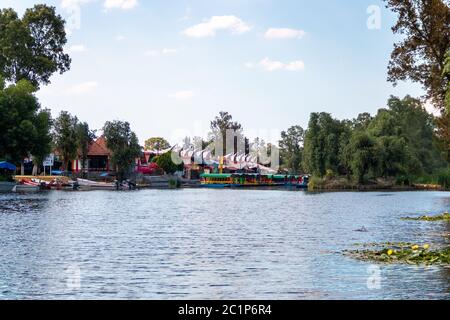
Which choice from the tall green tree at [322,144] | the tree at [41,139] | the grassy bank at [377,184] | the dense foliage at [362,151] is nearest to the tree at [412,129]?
the dense foliage at [362,151]

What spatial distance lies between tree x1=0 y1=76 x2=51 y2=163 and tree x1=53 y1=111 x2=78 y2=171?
2067 cm

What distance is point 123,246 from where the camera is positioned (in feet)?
100

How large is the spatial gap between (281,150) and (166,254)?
166m

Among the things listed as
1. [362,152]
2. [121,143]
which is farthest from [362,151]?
[121,143]

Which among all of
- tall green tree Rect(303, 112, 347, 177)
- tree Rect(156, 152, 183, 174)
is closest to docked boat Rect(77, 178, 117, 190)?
tree Rect(156, 152, 183, 174)

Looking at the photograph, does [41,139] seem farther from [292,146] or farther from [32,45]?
[292,146]

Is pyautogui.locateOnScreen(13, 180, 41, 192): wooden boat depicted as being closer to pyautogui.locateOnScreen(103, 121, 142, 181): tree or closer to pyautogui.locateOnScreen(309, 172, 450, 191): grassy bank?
pyautogui.locateOnScreen(103, 121, 142, 181): tree

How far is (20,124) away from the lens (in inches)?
3696

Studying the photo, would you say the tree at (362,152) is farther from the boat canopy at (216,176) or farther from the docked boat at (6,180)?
the docked boat at (6,180)

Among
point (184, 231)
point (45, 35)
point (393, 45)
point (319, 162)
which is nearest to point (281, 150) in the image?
point (319, 162)

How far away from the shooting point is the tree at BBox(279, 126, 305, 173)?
17938 centimetres

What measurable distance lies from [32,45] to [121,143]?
88.3 ft

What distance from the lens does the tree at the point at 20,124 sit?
9312cm
